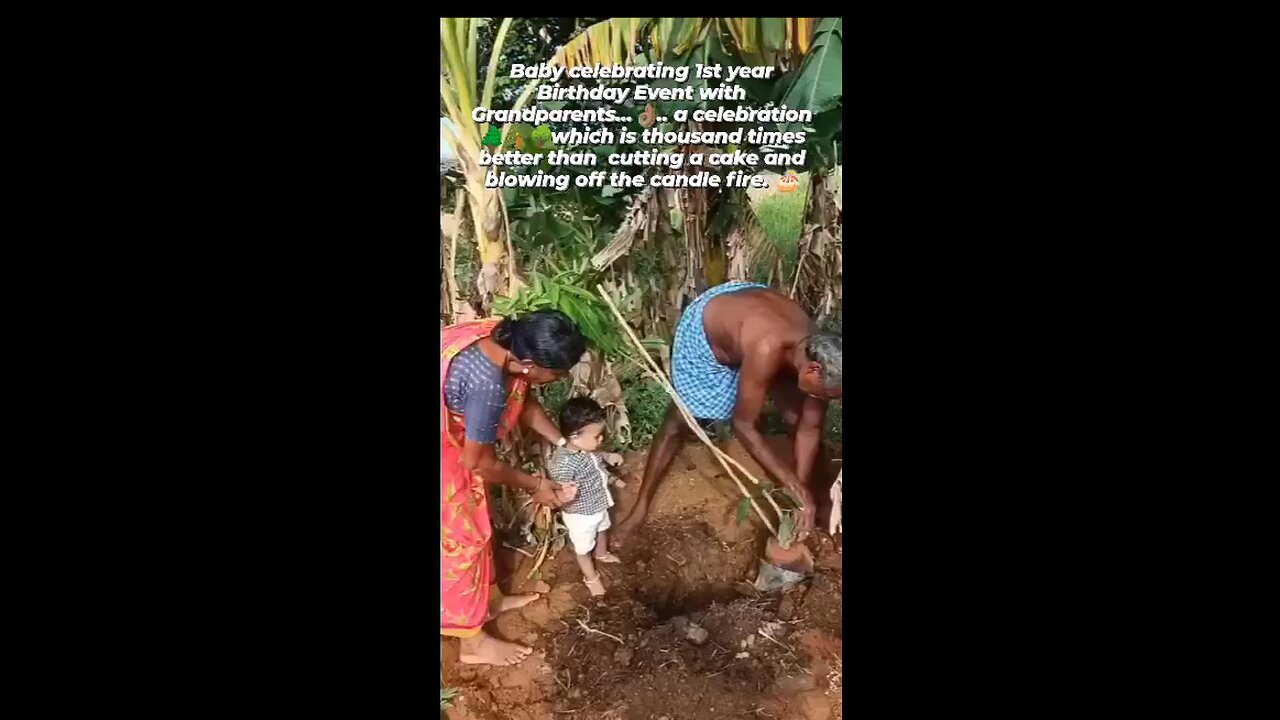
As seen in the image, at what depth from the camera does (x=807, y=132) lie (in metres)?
3.22

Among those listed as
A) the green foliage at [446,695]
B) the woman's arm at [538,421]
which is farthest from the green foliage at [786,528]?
the green foliage at [446,695]

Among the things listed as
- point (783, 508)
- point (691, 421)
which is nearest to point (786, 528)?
point (783, 508)

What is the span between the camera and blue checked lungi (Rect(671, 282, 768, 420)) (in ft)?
11.1

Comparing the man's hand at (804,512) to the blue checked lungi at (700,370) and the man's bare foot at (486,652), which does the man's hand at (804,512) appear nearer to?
the blue checked lungi at (700,370)

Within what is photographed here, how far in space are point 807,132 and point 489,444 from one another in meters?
1.60

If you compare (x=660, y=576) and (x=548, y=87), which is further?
(x=660, y=576)

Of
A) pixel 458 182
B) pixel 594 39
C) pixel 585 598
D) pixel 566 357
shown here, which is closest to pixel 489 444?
pixel 566 357

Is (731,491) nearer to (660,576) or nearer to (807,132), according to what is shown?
(660,576)

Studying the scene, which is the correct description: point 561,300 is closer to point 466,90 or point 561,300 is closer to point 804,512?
point 466,90

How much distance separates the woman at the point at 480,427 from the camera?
10.6ft

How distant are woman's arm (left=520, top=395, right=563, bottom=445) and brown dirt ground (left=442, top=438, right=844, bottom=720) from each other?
0.31 metres

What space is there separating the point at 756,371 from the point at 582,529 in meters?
0.89

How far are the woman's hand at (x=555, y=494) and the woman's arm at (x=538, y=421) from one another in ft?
0.55

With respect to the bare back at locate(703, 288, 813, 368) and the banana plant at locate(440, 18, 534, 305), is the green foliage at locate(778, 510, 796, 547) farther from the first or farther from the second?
the banana plant at locate(440, 18, 534, 305)
